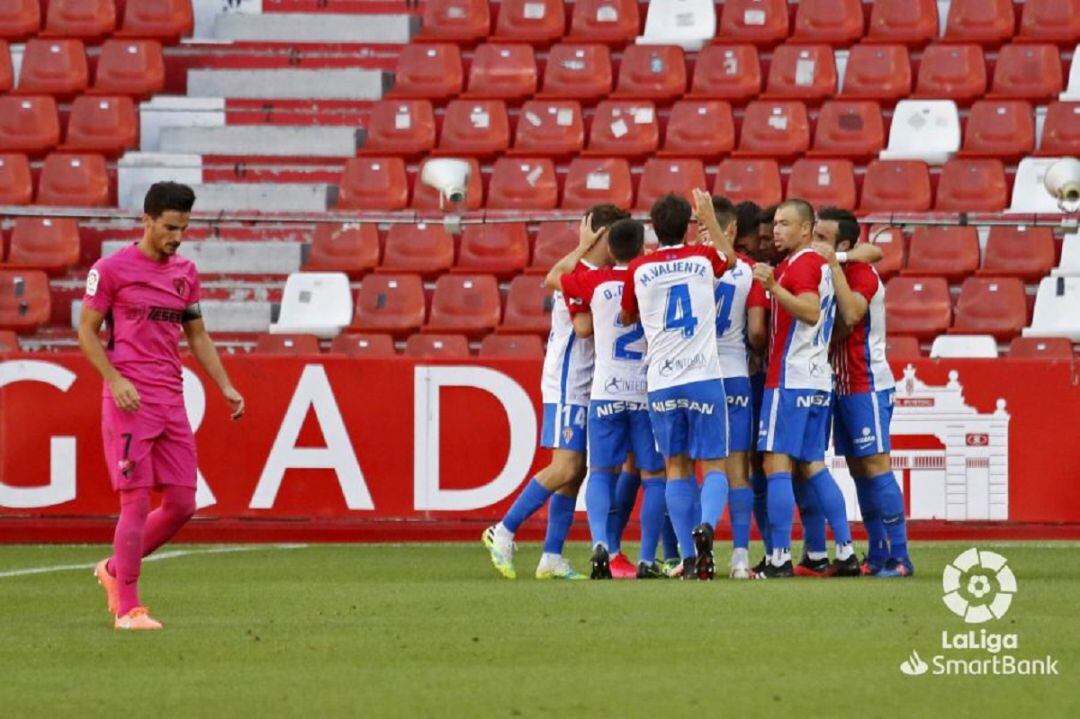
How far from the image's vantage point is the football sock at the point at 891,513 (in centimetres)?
1105

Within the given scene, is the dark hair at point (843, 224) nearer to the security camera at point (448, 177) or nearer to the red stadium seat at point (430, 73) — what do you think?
the security camera at point (448, 177)

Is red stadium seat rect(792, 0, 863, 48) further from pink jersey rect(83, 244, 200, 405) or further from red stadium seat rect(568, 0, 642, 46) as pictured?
pink jersey rect(83, 244, 200, 405)

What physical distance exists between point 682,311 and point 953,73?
992 cm

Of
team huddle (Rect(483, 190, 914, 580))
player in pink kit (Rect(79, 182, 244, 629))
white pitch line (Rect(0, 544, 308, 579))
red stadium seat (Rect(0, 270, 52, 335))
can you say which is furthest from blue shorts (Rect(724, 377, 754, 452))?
red stadium seat (Rect(0, 270, 52, 335))

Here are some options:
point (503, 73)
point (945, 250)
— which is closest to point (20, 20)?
point (503, 73)

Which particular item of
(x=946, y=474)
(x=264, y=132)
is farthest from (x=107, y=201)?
(x=946, y=474)

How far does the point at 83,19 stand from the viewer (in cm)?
2117

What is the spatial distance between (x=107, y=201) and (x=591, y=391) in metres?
9.41

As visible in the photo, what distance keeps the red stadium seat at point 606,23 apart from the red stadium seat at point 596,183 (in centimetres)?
209

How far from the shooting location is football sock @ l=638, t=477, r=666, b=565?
11.0 metres

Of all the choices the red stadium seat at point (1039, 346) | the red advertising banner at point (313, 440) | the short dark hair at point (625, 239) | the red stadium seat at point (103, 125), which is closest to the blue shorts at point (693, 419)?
the short dark hair at point (625, 239)

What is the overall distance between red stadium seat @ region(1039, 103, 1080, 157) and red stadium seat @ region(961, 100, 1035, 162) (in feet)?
0.43

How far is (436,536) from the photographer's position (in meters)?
14.5

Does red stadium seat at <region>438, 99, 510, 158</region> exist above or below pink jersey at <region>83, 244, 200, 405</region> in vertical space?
above
